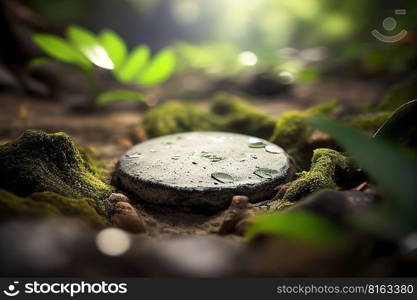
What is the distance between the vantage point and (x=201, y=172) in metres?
1.66

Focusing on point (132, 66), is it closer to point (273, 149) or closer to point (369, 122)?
point (273, 149)

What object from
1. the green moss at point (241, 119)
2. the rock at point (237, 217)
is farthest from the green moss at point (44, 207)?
the green moss at point (241, 119)

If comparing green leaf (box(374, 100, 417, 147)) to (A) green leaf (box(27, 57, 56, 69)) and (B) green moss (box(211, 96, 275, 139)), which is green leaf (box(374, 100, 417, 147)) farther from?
(A) green leaf (box(27, 57, 56, 69))

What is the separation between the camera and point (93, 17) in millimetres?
4875

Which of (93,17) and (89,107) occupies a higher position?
(93,17)

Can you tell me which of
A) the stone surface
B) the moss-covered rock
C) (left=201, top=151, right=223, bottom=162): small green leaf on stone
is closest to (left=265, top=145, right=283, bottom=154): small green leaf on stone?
the stone surface

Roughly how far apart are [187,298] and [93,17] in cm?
468

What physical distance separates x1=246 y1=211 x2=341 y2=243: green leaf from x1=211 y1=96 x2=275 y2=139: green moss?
4.80ft

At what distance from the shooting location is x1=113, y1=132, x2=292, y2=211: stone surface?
5.01 feet

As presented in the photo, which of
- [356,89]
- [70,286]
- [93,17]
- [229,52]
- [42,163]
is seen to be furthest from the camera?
[93,17]

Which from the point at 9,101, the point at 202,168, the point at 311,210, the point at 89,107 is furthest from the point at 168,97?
the point at 311,210

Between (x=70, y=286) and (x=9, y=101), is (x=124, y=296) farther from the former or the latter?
(x=9, y=101)

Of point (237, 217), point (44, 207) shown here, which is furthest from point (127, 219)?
point (237, 217)

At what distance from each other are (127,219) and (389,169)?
0.88 metres
